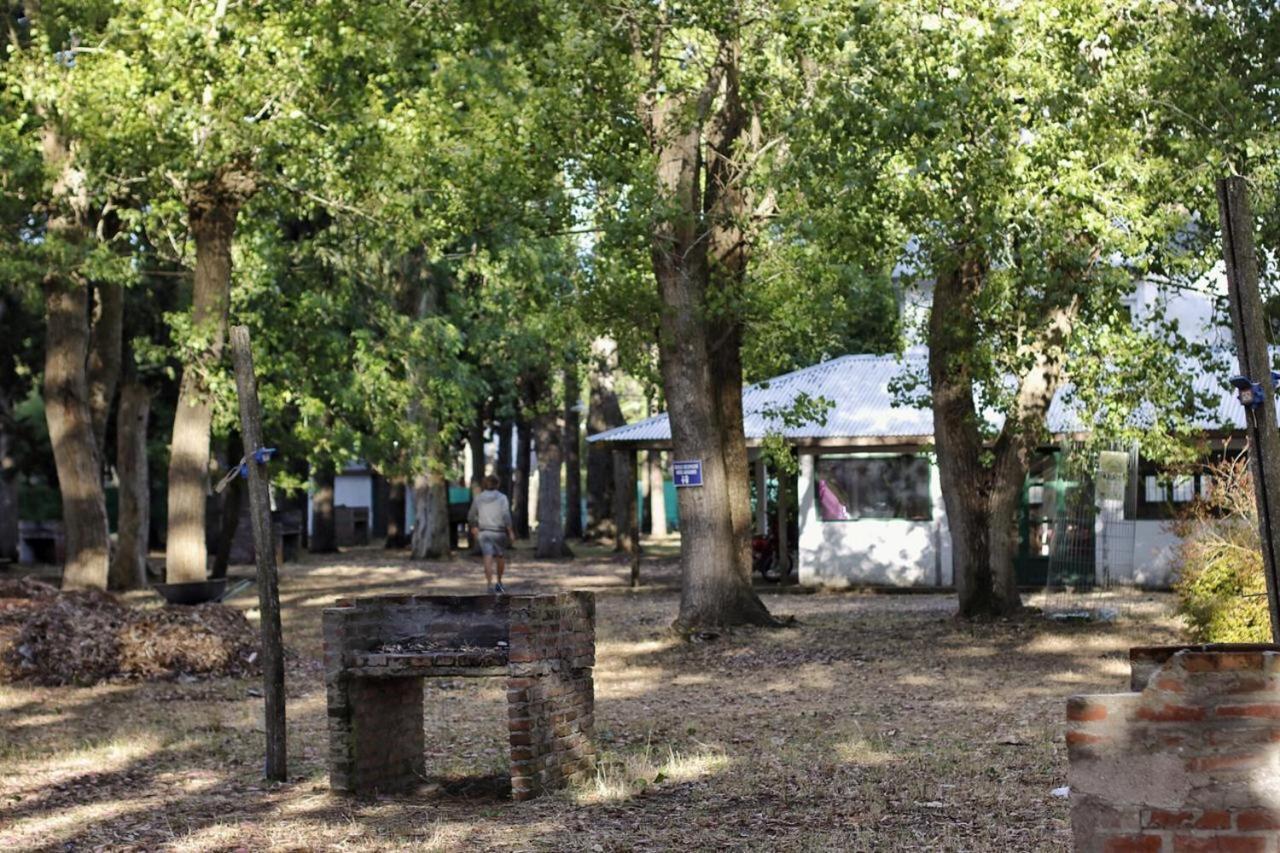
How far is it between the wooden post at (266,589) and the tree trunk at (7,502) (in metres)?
33.8

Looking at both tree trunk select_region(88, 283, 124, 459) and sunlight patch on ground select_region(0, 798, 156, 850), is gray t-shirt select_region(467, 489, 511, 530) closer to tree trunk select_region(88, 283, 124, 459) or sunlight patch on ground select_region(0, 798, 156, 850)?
tree trunk select_region(88, 283, 124, 459)

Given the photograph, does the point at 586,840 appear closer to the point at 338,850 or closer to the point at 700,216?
the point at 338,850

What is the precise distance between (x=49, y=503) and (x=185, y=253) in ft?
101

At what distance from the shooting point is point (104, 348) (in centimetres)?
3156

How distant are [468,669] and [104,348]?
72.3 ft

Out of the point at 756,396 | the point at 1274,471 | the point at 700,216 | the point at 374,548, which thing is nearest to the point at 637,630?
the point at 700,216

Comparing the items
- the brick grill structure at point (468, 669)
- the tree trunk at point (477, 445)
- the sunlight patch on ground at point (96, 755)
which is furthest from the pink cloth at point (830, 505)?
the tree trunk at point (477, 445)

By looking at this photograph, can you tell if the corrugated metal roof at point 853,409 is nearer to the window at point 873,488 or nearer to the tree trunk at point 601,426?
the window at point 873,488

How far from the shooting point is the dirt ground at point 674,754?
33.1ft

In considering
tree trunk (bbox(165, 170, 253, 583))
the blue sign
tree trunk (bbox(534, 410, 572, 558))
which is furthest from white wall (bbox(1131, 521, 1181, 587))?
tree trunk (bbox(534, 410, 572, 558))

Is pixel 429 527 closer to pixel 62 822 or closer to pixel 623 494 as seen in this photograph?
pixel 623 494

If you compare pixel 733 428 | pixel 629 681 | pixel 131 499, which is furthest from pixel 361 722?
pixel 131 499

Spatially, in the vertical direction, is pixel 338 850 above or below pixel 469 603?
below

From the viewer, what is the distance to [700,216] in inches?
831
